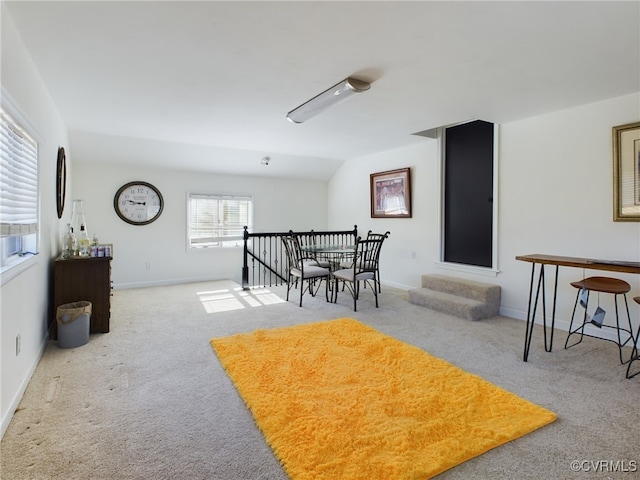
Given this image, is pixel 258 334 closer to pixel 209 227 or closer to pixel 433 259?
pixel 433 259

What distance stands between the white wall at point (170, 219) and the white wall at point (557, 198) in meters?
3.16

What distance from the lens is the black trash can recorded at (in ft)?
9.66

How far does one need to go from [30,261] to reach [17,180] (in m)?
0.58

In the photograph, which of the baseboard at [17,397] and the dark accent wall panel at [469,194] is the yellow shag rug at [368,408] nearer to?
the baseboard at [17,397]

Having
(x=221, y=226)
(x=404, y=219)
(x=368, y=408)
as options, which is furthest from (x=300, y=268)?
(x=368, y=408)

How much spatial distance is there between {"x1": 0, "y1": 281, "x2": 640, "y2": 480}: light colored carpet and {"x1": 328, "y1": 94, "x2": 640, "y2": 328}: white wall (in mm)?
673

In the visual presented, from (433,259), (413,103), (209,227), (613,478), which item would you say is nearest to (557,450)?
(613,478)

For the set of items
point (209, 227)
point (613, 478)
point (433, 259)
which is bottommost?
point (613, 478)

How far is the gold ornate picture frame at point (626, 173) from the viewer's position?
3.04 metres

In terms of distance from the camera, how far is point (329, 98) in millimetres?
3053

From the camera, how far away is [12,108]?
1974mm

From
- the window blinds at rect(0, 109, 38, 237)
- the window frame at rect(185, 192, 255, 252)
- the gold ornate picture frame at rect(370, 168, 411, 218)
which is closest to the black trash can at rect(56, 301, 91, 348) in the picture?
the window blinds at rect(0, 109, 38, 237)

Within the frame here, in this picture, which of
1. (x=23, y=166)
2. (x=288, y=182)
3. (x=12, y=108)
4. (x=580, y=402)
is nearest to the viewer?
(x=12, y=108)

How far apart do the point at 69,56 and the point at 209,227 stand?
415 cm
